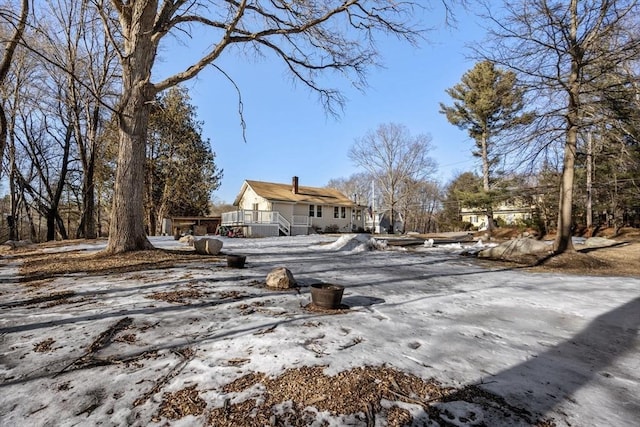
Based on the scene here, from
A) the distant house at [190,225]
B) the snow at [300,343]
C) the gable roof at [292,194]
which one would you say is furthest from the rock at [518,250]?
the gable roof at [292,194]

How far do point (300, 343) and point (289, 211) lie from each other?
22.1 meters

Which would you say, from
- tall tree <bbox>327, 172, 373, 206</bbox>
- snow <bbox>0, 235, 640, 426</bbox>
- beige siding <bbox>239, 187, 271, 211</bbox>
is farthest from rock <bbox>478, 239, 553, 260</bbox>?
tall tree <bbox>327, 172, 373, 206</bbox>

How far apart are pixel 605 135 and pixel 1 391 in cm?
1288

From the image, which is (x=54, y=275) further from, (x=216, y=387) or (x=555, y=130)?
(x=555, y=130)

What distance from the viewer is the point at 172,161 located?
66.9ft

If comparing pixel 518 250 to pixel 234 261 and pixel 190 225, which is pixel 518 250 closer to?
pixel 234 261

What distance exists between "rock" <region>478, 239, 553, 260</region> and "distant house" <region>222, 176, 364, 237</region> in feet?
45.2

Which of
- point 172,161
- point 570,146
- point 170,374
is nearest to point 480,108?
point 570,146

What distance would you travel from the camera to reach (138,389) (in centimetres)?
206

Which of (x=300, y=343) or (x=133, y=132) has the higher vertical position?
(x=133, y=132)

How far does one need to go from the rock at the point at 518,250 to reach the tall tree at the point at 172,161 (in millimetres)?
17712

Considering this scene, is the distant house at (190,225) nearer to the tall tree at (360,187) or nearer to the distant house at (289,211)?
the distant house at (289,211)

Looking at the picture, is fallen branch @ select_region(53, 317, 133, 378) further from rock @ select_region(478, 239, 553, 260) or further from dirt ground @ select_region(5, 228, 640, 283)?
rock @ select_region(478, 239, 553, 260)

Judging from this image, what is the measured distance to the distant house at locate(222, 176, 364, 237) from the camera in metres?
20.9
